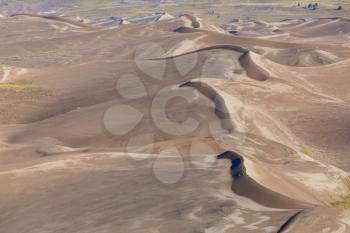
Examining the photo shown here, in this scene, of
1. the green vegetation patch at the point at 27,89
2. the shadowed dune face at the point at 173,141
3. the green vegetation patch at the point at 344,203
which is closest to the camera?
the shadowed dune face at the point at 173,141

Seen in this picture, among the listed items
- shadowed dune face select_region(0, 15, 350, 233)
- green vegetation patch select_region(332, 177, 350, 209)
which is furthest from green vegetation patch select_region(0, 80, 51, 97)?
green vegetation patch select_region(332, 177, 350, 209)

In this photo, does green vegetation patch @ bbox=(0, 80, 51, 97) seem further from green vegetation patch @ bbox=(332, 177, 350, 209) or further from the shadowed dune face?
green vegetation patch @ bbox=(332, 177, 350, 209)

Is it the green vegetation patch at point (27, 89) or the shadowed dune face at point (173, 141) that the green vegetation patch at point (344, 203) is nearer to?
the shadowed dune face at point (173, 141)

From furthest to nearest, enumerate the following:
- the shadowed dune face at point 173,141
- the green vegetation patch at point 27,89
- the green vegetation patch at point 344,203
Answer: the green vegetation patch at point 27,89 < the green vegetation patch at point 344,203 < the shadowed dune face at point 173,141

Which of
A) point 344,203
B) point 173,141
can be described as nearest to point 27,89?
point 173,141

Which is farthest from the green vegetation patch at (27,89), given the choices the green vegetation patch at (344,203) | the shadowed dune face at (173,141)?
the green vegetation patch at (344,203)

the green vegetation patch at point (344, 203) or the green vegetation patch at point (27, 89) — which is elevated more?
the green vegetation patch at point (344, 203)

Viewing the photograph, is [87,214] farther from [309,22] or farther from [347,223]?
[309,22]

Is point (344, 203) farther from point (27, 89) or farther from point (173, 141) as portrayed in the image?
point (27, 89)

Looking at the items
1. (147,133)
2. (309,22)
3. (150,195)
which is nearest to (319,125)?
(147,133)
